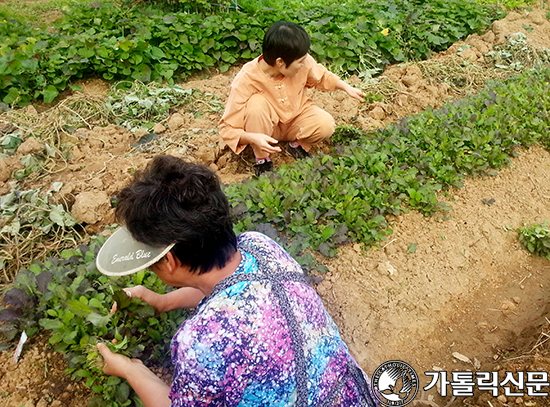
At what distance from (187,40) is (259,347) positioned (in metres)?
5.01

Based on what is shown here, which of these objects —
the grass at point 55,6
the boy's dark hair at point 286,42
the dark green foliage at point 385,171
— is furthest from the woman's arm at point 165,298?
the grass at point 55,6

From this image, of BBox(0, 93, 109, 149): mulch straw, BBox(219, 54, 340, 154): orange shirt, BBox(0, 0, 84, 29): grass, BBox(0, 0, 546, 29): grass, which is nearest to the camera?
BBox(219, 54, 340, 154): orange shirt

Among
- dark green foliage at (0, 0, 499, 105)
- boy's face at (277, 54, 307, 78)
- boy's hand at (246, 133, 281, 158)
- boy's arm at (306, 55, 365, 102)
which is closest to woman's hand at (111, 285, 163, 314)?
boy's hand at (246, 133, 281, 158)

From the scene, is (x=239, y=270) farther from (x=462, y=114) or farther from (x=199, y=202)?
(x=462, y=114)

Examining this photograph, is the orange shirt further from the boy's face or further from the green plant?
the green plant

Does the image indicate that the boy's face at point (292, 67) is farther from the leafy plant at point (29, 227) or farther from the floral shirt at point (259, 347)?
the floral shirt at point (259, 347)

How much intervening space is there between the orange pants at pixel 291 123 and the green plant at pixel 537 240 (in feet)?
5.56

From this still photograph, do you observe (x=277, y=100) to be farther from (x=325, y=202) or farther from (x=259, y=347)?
(x=259, y=347)

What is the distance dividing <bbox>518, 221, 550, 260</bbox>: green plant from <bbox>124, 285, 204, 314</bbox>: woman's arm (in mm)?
2353

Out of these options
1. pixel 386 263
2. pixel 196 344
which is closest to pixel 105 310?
pixel 196 344

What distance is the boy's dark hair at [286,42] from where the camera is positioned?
121 inches

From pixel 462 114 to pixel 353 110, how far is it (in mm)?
1091

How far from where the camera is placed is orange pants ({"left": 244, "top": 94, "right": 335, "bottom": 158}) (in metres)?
3.50

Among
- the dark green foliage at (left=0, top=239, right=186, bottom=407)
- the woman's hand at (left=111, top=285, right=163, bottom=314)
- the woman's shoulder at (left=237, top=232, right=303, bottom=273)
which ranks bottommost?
the dark green foliage at (left=0, top=239, right=186, bottom=407)
